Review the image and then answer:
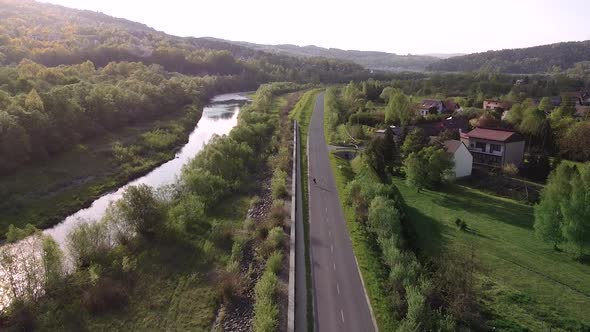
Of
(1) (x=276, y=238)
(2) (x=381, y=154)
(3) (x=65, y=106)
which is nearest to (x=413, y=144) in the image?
(2) (x=381, y=154)

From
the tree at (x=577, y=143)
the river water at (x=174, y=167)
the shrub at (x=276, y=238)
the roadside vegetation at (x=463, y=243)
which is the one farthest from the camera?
the tree at (x=577, y=143)

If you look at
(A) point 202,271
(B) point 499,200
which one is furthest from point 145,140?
(B) point 499,200

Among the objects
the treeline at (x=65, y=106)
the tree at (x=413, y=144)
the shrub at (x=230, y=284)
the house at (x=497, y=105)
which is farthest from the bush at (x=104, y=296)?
the house at (x=497, y=105)

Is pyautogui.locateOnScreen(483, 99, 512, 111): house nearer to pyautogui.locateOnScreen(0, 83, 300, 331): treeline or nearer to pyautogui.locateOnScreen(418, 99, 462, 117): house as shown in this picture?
pyautogui.locateOnScreen(418, 99, 462, 117): house

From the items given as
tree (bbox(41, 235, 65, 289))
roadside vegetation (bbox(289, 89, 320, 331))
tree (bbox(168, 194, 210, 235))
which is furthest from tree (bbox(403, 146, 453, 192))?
tree (bbox(41, 235, 65, 289))

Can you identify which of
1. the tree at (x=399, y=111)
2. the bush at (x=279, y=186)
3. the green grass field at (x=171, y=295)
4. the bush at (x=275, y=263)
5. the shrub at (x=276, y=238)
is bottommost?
the green grass field at (x=171, y=295)

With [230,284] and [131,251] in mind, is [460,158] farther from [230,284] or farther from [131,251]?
[131,251]

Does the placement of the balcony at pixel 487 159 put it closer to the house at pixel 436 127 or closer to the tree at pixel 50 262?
the house at pixel 436 127
